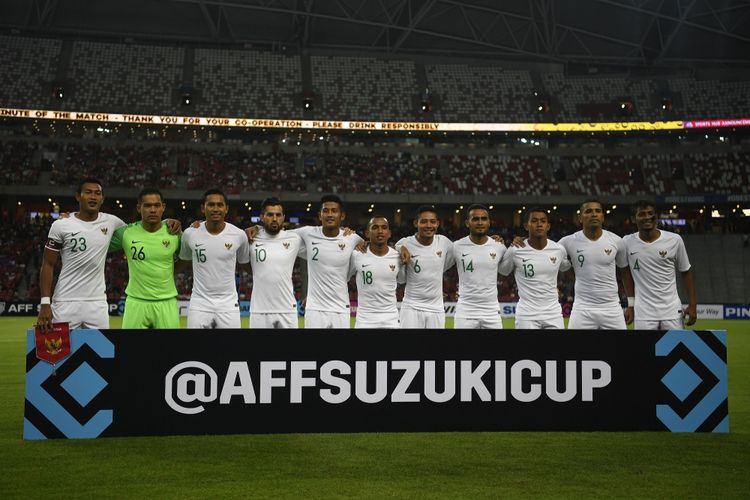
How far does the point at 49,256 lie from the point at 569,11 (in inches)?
1869

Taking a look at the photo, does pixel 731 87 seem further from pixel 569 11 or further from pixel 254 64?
pixel 254 64

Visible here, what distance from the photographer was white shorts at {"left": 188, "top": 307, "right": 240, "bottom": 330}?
785 centimetres

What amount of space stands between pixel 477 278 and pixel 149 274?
396cm

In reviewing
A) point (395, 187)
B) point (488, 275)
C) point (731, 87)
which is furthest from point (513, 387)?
point (731, 87)

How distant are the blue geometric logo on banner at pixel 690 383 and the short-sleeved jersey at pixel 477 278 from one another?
2306mm

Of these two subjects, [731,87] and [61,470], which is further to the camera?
[731,87]

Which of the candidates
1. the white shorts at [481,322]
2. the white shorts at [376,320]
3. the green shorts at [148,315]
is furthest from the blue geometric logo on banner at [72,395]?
the white shorts at [481,322]

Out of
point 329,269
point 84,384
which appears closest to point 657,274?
point 329,269

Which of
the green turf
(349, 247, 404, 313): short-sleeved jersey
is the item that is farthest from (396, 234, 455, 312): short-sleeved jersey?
the green turf

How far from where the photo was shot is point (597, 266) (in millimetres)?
8852

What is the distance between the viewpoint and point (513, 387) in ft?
22.6

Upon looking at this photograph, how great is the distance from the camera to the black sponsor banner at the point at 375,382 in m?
6.55

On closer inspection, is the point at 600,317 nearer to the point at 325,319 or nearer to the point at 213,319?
the point at 325,319

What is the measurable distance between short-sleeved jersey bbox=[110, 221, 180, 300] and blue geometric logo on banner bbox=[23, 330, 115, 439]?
45.6 inches
